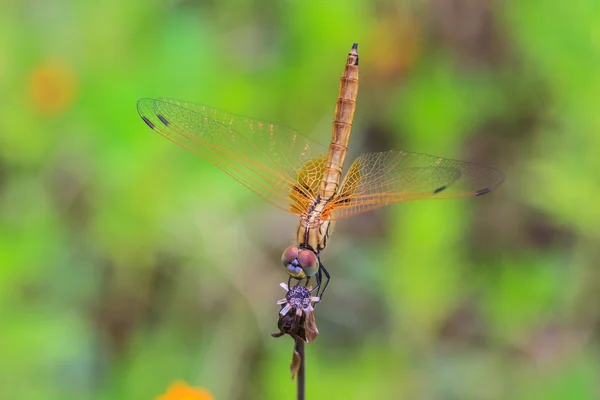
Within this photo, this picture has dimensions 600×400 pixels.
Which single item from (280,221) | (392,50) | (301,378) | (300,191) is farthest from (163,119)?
(392,50)

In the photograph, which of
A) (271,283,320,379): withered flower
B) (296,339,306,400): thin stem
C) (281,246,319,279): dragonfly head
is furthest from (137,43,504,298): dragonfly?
(296,339,306,400): thin stem

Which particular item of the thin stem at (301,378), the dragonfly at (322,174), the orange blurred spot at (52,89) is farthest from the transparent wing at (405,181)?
the orange blurred spot at (52,89)

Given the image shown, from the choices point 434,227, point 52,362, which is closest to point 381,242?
point 434,227

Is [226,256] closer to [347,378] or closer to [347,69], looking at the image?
[347,378]

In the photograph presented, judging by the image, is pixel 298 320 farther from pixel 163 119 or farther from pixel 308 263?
pixel 163 119

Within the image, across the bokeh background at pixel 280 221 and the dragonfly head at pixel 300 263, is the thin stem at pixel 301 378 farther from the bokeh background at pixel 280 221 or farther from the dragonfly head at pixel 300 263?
the bokeh background at pixel 280 221
